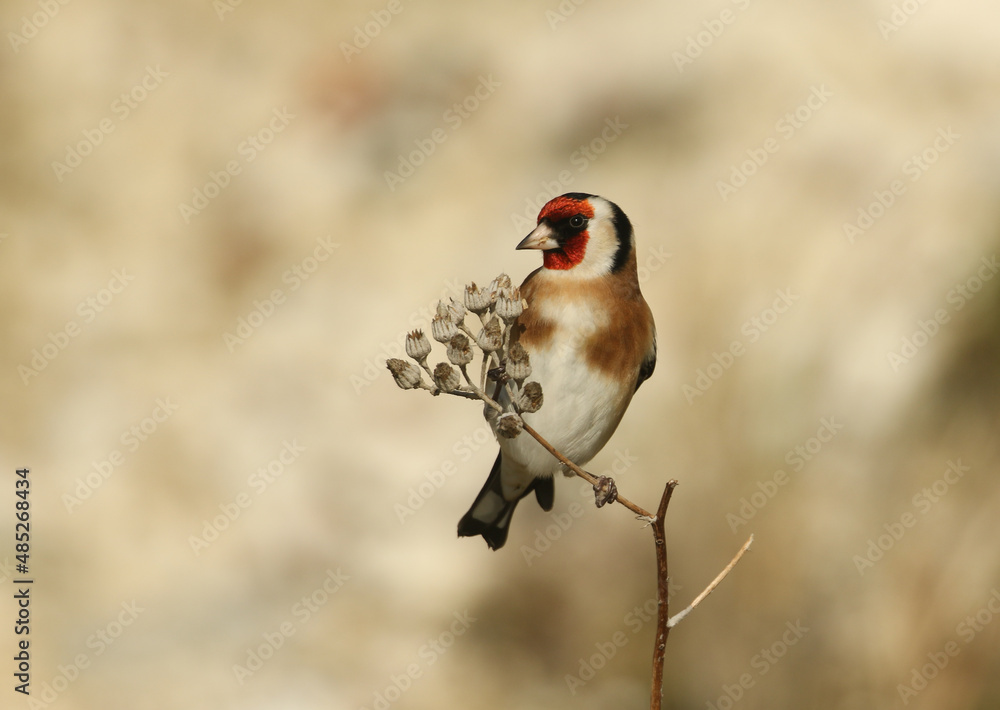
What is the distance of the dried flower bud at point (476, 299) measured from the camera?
2.10 metres

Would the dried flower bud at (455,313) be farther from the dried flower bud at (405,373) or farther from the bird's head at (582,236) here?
the bird's head at (582,236)

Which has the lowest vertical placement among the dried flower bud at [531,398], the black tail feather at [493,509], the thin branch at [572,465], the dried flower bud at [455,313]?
the black tail feather at [493,509]

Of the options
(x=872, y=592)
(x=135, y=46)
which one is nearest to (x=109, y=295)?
(x=135, y=46)

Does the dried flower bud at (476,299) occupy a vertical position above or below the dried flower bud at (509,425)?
above

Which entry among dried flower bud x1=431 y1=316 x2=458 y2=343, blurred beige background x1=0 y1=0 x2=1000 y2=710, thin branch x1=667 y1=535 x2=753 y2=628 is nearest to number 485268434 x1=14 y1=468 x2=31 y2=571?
blurred beige background x1=0 y1=0 x2=1000 y2=710

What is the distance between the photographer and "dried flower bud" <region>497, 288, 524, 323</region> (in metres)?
2.11

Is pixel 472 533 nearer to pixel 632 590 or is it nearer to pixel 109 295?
pixel 632 590

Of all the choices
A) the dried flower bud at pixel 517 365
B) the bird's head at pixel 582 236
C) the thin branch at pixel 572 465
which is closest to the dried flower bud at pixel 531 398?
the dried flower bud at pixel 517 365

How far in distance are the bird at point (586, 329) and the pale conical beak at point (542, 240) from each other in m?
0.07

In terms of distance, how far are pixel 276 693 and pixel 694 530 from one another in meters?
3.22

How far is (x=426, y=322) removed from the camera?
254 inches

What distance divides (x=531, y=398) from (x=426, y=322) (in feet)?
14.4

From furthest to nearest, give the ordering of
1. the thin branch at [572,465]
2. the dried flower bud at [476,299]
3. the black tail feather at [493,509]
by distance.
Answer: the black tail feather at [493,509]
the dried flower bud at [476,299]
the thin branch at [572,465]

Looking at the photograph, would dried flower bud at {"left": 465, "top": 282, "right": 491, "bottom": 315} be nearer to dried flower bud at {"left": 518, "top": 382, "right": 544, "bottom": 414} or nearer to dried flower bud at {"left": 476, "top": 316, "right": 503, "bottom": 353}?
dried flower bud at {"left": 476, "top": 316, "right": 503, "bottom": 353}
